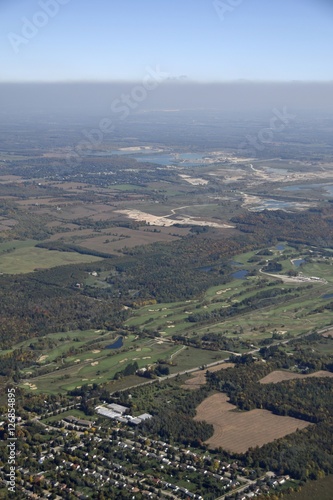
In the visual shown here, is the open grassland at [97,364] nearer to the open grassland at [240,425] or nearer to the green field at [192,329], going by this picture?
the green field at [192,329]

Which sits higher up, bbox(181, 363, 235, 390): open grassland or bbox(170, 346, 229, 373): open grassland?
bbox(170, 346, 229, 373): open grassland

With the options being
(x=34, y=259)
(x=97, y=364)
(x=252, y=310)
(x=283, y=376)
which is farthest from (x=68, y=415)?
(x=34, y=259)

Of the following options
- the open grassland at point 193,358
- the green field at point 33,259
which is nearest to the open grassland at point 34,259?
the green field at point 33,259

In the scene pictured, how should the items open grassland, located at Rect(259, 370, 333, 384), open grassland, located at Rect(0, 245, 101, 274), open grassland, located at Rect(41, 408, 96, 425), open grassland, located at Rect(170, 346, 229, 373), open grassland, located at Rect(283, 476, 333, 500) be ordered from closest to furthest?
open grassland, located at Rect(283, 476, 333, 500) → open grassland, located at Rect(41, 408, 96, 425) → open grassland, located at Rect(259, 370, 333, 384) → open grassland, located at Rect(170, 346, 229, 373) → open grassland, located at Rect(0, 245, 101, 274)

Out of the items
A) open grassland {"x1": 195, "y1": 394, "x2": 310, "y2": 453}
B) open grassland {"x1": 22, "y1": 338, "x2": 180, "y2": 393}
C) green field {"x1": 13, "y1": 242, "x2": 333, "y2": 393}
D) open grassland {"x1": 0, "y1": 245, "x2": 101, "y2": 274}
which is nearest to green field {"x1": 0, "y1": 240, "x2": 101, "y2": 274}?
open grassland {"x1": 0, "y1": 245, "x2": 101, "y2": 274}

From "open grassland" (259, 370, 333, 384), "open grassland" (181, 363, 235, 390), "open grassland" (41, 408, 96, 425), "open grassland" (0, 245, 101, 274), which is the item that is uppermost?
"open grassland" (0, 245, 101, 274)

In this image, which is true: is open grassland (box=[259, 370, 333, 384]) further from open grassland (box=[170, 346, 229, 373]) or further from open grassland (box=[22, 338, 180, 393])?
open grassland (box=[22, 338, 180, 393])
